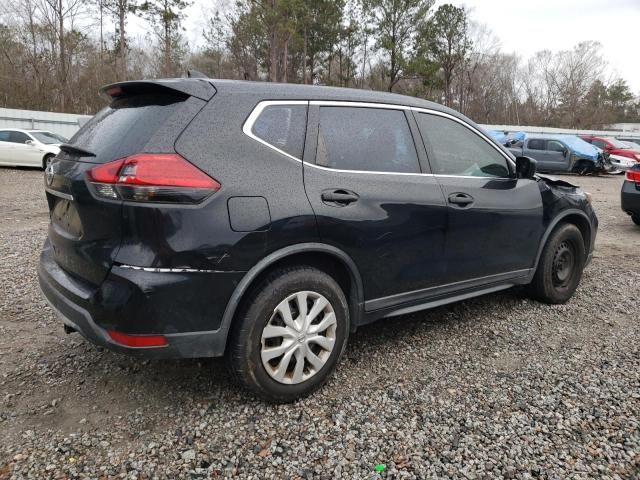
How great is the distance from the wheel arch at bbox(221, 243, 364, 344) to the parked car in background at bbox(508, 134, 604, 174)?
18.1m

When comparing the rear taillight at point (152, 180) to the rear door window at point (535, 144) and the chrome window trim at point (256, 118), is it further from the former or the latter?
the rear door window at point (535, 144)

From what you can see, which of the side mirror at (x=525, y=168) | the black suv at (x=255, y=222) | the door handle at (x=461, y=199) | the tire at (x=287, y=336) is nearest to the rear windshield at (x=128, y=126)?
the black suv at (x=255, y=222)

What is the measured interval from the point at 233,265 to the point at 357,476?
3.67 ft

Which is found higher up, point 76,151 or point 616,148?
point 616,148

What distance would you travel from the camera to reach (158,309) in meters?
2.19

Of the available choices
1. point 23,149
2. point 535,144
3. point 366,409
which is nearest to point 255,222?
point 366,409

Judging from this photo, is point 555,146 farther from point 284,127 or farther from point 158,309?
point 158,309

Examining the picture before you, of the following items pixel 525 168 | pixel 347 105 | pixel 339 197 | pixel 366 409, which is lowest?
pixel 366 409

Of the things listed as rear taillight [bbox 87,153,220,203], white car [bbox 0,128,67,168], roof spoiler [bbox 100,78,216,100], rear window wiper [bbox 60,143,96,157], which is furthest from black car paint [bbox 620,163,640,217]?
white car [bbox 0,128,67,168]

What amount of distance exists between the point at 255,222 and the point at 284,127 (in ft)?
1.96

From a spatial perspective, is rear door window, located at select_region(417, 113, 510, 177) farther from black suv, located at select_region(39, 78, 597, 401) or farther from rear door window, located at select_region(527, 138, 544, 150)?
rear door window, located at select_region(527, 138, 544, 150)

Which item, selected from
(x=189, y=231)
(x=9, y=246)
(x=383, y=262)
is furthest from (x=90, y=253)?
(x=9, y=246)

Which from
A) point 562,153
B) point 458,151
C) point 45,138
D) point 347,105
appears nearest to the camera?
point 347,105

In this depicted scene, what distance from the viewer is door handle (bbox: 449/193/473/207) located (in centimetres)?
320
